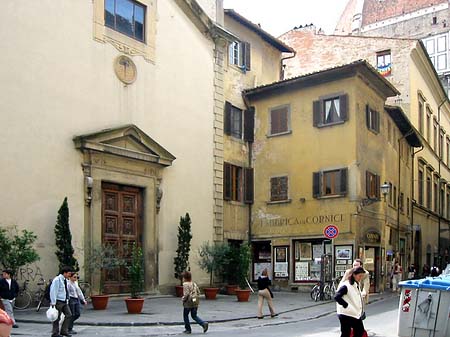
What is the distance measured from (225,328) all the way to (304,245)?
518 inches

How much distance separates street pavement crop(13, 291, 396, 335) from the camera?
15.3 meters

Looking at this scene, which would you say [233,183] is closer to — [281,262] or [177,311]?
[281,262]

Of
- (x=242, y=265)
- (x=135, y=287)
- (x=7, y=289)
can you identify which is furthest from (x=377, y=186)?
(x=7, y=289)

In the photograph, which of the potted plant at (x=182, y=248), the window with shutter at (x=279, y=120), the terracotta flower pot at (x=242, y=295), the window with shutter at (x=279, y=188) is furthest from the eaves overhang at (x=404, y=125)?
the terracotta flower pot at (x=242, y=295)

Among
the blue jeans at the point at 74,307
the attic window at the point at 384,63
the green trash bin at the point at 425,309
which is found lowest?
the blue jeans at the point at 74,307

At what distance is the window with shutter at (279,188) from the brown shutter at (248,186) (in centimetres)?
96

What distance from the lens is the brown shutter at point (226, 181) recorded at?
90.9ft

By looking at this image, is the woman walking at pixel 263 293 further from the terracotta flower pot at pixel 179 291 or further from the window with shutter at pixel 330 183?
the window with shutter at pixel 330 183

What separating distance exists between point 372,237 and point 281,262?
13.2ft

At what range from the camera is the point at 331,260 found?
25.8m

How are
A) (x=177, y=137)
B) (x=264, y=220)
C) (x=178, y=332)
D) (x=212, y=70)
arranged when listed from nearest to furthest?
(x=178, y=332)
(x=177, y=137)
(x=212, y=70)
(x=264, y=220)

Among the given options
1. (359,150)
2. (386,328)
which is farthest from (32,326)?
(359,150)

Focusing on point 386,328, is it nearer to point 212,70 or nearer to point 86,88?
point 86,88

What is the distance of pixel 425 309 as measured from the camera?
420 inches
